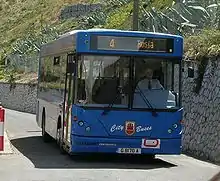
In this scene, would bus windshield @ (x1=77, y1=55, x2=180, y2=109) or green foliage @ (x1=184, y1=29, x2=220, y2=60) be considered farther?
green foliage @ (x1=184, y1=29, x2=220, y2=60)

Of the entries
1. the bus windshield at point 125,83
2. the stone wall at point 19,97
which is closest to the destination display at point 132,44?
the bus windshield at point 125,83

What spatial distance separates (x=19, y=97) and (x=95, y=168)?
36707 millimetres

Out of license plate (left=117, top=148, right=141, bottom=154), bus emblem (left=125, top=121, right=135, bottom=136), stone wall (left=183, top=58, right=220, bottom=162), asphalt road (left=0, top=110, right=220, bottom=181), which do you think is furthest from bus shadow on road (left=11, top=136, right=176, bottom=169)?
stone wall (left=183, top=58, right=220, bottom=162)

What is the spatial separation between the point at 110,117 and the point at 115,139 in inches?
20.5

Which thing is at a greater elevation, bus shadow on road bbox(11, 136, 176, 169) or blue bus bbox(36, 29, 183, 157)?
blue bus bbox(36, 29, 183, 157)

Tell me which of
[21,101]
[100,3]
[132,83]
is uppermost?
[100,3]

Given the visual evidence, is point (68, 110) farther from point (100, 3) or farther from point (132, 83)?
point (100, 3)

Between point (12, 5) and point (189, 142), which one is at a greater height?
point (12, 5)

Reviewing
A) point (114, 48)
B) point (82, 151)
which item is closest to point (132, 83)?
point (114, 48)

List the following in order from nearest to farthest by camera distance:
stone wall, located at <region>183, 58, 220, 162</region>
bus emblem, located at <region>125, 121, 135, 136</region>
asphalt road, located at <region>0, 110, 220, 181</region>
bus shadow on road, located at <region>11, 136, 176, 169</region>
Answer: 1. asphalt road, located at <region>0, 110, 220, 181</region>
2. bus shadow on road, located at <region>11, 136, 176, 169</region>
3. bus emblem, located at <region>125, 121, 135, 136</region>
4. stone wall, located at <region>183, 58, 220, 162</region>

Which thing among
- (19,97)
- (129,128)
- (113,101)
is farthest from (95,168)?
(19,97)

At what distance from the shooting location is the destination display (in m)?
14.4

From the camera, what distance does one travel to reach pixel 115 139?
1427 cm

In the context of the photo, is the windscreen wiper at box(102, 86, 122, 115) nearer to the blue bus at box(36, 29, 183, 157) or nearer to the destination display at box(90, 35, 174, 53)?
the blue bus at box(36, 29, 183, 157)
